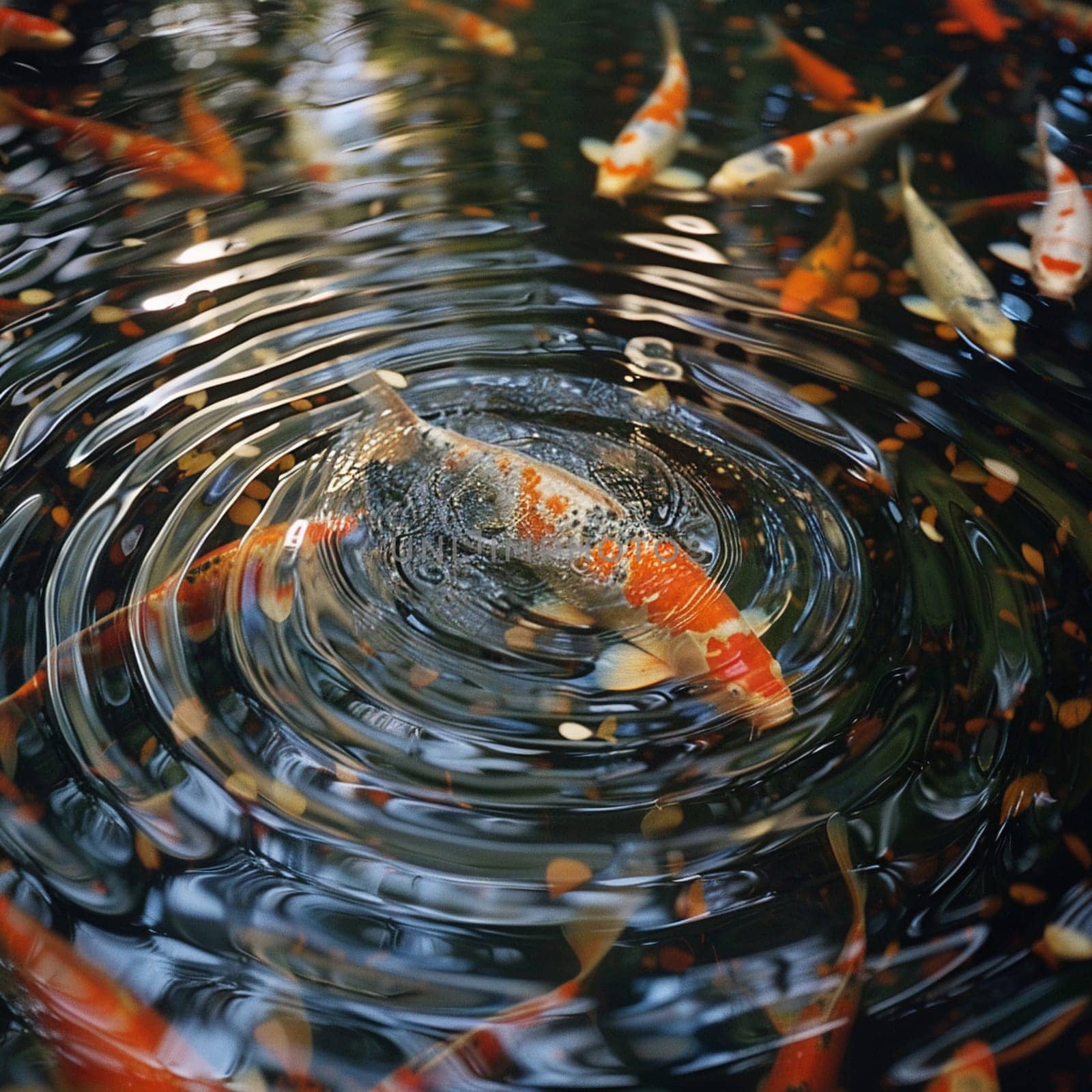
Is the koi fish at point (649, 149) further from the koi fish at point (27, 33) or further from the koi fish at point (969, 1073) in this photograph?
the koi fish at point (969, 1073)

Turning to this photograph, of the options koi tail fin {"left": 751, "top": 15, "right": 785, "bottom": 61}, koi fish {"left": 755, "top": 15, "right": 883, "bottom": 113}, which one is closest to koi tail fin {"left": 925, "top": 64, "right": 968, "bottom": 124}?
koi fish {"left": 755, "top": 15, "right": 883, "bottom": 113}

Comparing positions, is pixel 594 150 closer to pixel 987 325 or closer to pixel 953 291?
pixel 953 291

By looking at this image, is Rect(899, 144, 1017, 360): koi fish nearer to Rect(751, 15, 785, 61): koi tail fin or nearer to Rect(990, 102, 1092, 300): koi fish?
Rect(990, 102, 1092, 300): koi fish

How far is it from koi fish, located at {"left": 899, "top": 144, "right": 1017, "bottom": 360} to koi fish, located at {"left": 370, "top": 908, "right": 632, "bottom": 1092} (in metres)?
1.41

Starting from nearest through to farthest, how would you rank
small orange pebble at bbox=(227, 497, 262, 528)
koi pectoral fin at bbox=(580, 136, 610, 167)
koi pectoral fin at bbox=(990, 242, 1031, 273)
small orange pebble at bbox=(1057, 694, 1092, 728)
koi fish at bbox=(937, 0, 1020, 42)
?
small orange pebble at bbox=(1057, 694, 1092, 728)
small orange pebble at bbox=(227, 497, 262, 528)
koi pectoral fin at bbox=(990, 242, 1031, 273)
koi pectoral fin at bbox=(580, 136, 610, 167)
koi fish at bbox=(937, 0, 1020, 42)

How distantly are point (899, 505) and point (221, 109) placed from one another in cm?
194

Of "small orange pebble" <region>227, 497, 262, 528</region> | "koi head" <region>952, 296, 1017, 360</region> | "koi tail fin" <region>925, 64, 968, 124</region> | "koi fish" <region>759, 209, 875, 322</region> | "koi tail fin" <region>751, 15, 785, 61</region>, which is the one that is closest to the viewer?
"small orange pebble" <region>227, 497, 262, 528</region>

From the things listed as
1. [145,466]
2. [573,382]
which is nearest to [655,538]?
[573,382]

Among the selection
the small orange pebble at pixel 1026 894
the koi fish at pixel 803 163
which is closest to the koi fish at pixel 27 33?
the koi fish at pixel 803 163

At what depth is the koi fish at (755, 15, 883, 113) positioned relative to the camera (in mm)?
2816

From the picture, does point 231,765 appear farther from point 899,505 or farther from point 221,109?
point 221,109

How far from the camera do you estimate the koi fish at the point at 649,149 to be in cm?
249

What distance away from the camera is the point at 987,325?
6.97ft

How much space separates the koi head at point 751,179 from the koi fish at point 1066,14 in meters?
1.22
